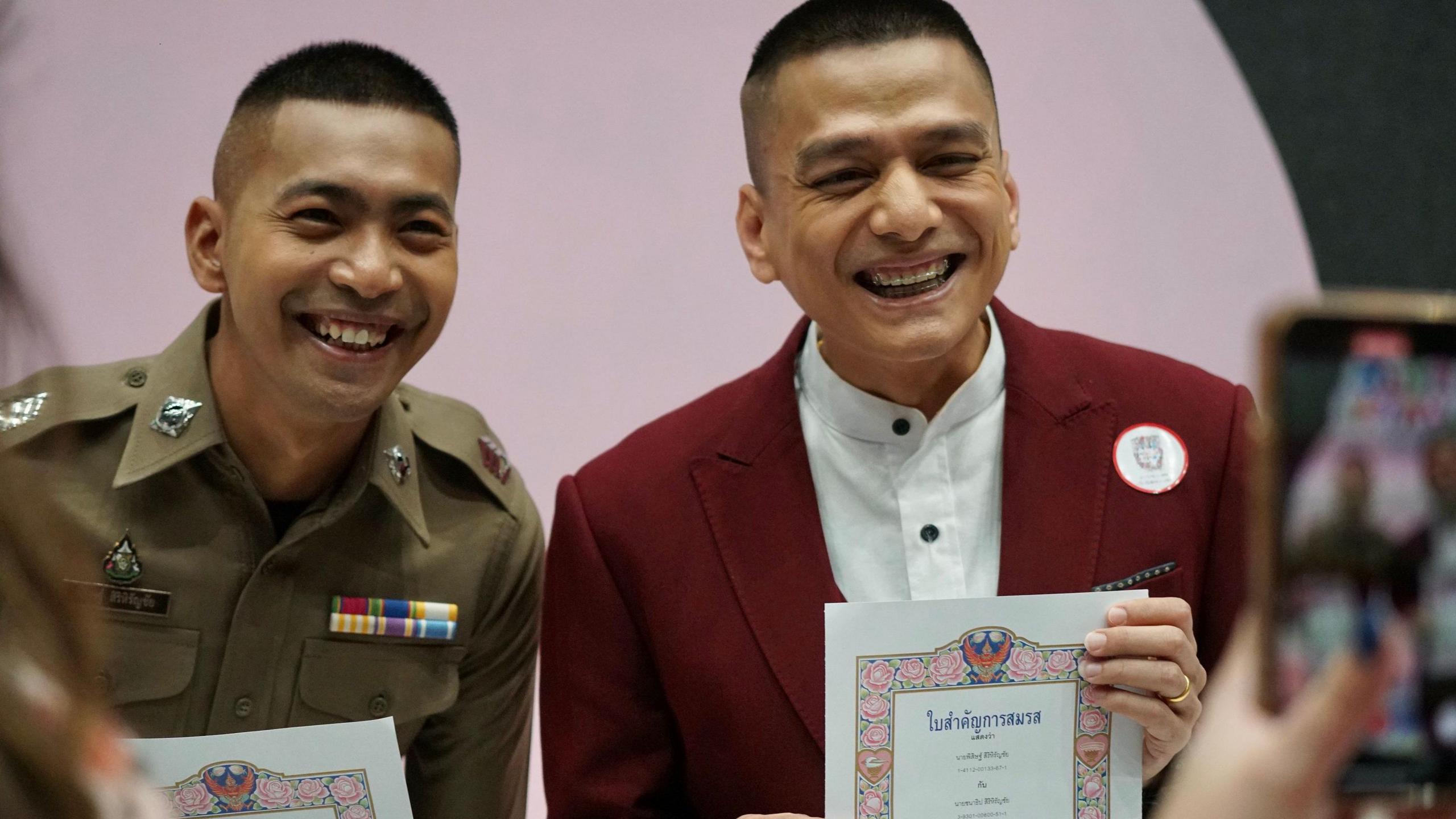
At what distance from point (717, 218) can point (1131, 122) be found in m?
0.82

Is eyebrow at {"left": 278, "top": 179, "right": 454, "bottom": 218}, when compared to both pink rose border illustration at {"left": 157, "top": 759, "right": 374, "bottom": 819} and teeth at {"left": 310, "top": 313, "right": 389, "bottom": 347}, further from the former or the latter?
pink rose border illustration at {"left": 157, "top": 759, "right": 374, "bottom": 819}

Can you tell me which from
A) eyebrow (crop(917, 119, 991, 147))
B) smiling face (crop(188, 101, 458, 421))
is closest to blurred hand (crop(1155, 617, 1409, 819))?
eyebrow (crop(917, 119, 991, 147))

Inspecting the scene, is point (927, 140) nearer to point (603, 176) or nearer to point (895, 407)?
point (895, 407)

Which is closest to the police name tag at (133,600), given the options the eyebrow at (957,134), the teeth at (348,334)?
the teeth at (348,334)

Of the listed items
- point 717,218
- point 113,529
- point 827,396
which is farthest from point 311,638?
point 717,218

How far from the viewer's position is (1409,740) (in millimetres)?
817

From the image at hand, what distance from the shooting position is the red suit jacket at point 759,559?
1825mm

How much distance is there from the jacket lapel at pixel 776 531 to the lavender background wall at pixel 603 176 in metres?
0.79

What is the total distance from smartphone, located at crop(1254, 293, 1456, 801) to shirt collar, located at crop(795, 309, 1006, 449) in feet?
3.65

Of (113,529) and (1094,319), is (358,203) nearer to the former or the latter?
(113,529)

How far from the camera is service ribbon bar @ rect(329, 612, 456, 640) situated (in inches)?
79.2

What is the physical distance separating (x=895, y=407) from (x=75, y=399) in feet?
3.69

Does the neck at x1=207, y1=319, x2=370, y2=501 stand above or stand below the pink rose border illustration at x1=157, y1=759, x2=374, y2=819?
above

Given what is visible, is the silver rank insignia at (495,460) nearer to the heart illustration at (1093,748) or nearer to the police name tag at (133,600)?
the police name tag at (133,600)
